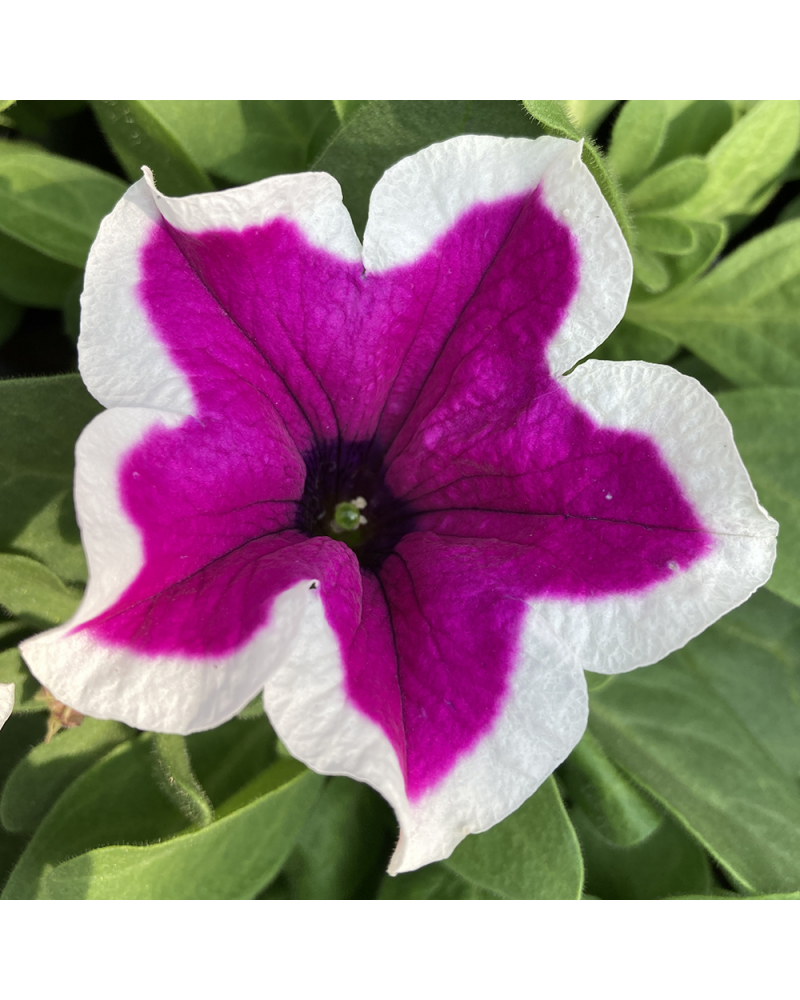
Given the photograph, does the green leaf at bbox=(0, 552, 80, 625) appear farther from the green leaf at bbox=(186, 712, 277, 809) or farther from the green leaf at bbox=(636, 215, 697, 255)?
the green leaf at bbox=(636, 215, 697, 255)

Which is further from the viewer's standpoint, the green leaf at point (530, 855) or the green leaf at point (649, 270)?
the green leaf at point (649, 270)

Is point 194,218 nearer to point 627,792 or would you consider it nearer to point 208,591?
point 208,591

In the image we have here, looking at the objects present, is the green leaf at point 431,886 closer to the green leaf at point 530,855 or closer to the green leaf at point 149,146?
the green leaf at point 530,855

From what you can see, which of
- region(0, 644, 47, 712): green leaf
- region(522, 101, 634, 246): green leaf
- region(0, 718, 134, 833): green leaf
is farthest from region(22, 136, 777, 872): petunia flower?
region(0, 718, 134, 833): green leaf

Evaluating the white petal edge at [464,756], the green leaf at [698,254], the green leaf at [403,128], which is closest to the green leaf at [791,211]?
the green leaf at [698,254]

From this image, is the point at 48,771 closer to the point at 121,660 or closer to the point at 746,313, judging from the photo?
the point at 121,660

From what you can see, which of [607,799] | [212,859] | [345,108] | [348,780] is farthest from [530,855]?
[345,108]
